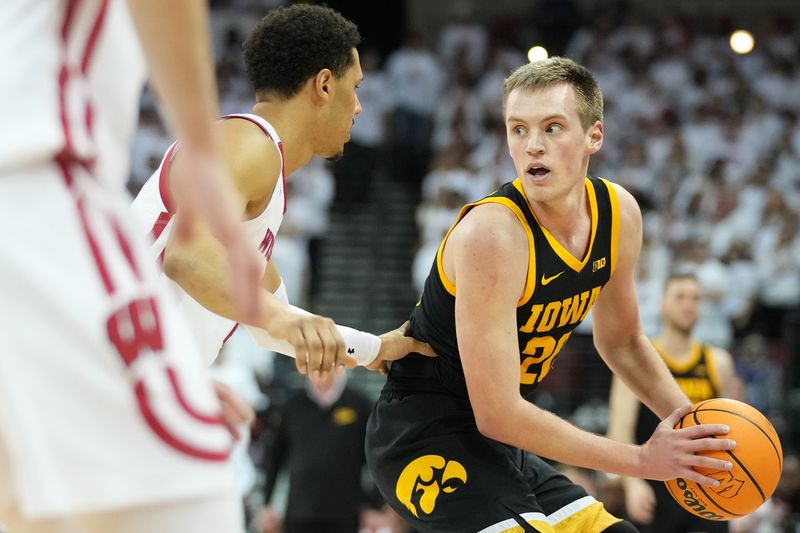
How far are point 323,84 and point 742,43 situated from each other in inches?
567

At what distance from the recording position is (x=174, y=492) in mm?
1800

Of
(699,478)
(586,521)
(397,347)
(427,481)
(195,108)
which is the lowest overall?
(586,521)

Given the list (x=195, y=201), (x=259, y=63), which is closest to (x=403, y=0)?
(x=259, y=63)

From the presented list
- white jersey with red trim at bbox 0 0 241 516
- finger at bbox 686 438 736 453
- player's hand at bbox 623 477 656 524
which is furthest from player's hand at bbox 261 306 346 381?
player's hand at bbox 623 477 656 524

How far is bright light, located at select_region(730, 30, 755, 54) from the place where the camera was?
17219mm

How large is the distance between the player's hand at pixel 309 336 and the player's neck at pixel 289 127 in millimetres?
1461

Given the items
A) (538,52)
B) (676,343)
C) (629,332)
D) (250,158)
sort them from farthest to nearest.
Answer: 1. (538,52)
2. (676,343)
3. (629,332)
4. (250,158)

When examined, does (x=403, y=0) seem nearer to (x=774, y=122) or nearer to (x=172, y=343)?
(x=774, y=122)

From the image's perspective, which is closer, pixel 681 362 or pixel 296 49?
pixel 296 49

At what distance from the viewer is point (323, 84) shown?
4176 millimetres

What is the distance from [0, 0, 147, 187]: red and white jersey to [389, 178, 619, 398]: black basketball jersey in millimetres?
2032

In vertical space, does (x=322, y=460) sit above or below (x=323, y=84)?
below

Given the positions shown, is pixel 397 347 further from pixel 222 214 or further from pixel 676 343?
pixel 676 343

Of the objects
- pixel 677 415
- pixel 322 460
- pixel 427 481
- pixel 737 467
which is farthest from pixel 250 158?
pixel 322 460
